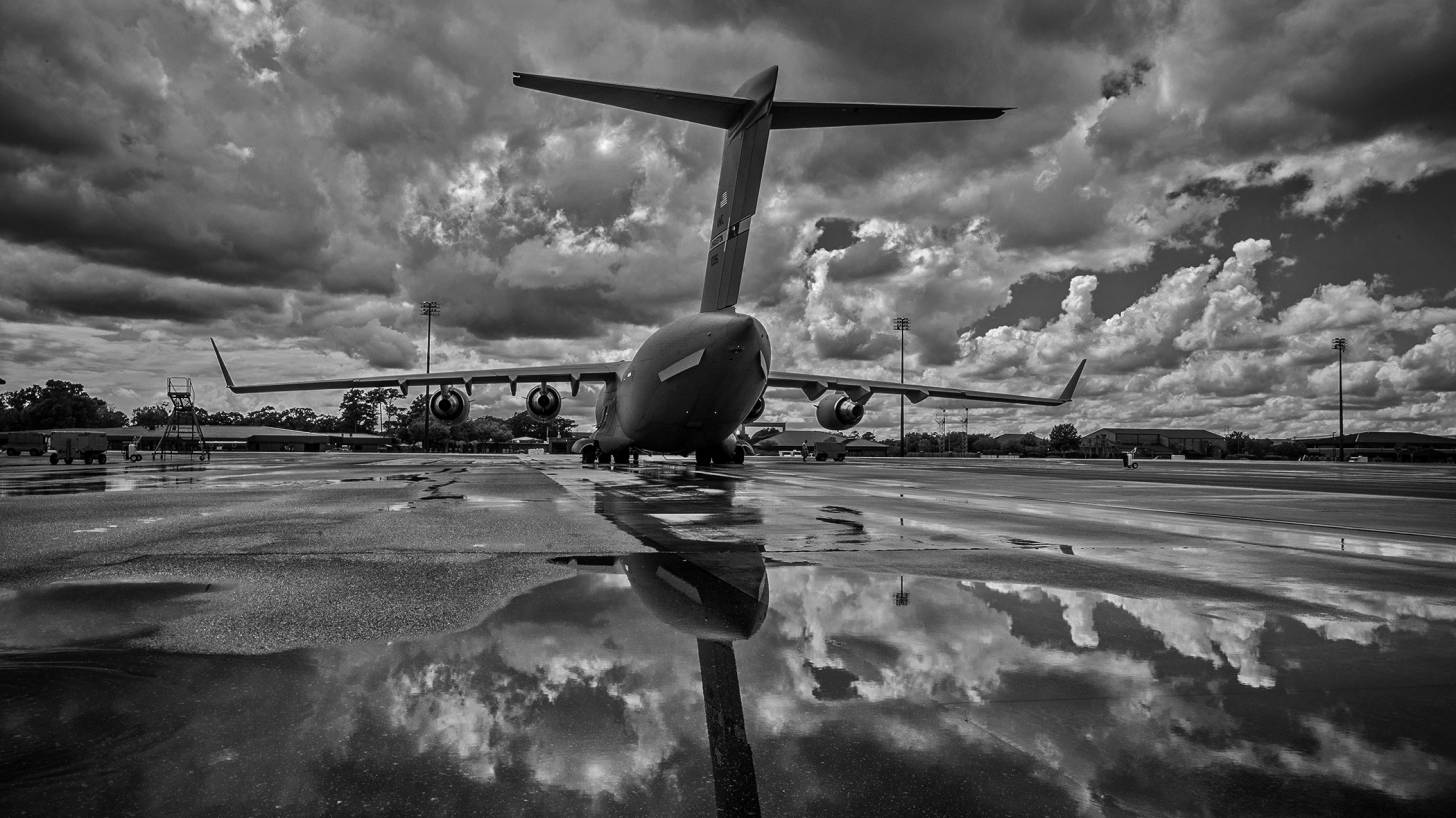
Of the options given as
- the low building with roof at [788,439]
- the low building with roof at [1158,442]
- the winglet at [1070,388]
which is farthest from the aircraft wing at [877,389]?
the low building with roof at [1158,442]

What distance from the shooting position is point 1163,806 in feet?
6.38

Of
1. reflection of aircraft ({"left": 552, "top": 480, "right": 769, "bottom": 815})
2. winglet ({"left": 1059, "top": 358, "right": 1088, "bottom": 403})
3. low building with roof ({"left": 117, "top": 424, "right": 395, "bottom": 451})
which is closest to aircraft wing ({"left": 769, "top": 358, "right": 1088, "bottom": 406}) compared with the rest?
winglet ({"left": 1059, "top": 358, "right": 1088, "bottom": 403})

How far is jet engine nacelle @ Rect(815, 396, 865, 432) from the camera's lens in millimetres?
28750

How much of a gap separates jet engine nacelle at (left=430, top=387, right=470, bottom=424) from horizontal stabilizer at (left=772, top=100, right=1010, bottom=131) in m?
15.8

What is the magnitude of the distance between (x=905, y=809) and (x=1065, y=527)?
7.68m

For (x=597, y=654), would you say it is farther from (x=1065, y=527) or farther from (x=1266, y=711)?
(x=1065, y=527)

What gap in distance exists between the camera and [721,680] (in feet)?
9.64

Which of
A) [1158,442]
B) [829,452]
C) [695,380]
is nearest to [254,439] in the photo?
[829,452]

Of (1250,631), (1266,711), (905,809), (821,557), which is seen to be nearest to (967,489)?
(821,557)

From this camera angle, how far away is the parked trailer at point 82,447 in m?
36.7

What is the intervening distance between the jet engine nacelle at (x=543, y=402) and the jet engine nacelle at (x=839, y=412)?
32.4ft

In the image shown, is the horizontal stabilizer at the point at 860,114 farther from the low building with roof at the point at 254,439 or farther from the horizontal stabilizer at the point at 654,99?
the low building with roof at the point at 254,439

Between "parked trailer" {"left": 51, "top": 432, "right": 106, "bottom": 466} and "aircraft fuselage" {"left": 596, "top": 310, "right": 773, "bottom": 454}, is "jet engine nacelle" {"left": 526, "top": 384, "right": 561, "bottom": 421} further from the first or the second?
"parked trailer" {"left": 51, "top": 432, "right": 106, "bottom": 466}

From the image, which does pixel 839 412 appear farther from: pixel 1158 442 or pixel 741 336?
pixel 1158 442
